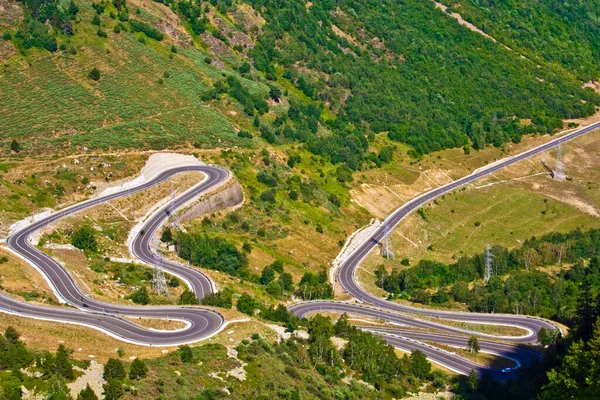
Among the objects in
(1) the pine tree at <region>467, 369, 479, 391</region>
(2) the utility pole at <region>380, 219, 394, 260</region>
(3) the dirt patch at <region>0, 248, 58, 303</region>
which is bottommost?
(2) the utility pole at <region>380, 219, 394, 260</region>

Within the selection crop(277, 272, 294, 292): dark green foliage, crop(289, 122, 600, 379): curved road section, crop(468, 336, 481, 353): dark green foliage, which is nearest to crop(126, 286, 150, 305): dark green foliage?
crop(289, 122, 600, 379): curved road section

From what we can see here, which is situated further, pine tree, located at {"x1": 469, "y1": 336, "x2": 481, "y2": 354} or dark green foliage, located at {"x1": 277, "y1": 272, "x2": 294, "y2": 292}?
dark green foliage, located at {"x1": 277, "y1": 272, "x2": 294, "y2": 292}

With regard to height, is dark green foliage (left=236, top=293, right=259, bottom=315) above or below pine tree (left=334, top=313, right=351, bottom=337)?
below

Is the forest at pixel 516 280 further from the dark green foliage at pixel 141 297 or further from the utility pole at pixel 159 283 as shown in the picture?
the dark green foliage at pixel 141 297

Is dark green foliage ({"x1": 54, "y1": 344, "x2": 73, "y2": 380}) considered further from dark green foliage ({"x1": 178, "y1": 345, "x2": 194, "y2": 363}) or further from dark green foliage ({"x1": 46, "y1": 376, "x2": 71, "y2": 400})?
dark green foliage ({"x1": 178, "y1": 345, "x2": 194, "y2": 363})

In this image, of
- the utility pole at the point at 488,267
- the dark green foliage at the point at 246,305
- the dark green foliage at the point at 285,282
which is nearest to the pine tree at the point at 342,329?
the dark green foliage at the point at 246,305

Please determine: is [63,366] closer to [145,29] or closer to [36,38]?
[36,38]

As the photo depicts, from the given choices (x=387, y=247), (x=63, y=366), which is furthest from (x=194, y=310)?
(x=387, y=247)
